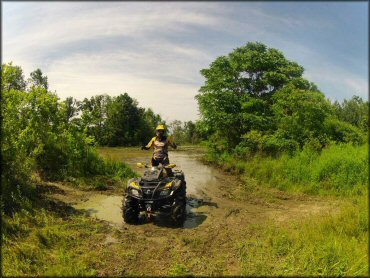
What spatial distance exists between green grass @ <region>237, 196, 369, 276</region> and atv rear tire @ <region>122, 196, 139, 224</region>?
8.81ft

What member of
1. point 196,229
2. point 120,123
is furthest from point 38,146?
point 120,123

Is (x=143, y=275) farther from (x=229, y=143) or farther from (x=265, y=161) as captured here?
(x=229, y=143)

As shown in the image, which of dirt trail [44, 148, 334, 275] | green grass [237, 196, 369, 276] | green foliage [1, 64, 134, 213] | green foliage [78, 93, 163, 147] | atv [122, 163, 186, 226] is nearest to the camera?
green grass [237, 196, 369, 276]

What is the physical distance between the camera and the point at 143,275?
214 inches

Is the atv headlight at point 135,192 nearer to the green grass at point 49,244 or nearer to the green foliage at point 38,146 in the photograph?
the green grass at point 49,244

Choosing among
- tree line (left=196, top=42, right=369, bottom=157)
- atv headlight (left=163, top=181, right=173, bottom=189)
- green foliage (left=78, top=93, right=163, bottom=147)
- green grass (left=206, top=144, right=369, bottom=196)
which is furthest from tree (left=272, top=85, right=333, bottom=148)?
green foliage (left=78, top=93, right=163, bottom=147)

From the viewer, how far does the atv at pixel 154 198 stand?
7.77m

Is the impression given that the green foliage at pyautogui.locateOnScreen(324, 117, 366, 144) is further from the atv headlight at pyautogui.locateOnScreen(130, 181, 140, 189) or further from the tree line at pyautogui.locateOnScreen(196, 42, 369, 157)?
the atv headlight at pyautogui.locateOnScreen(130, 181, 140, 189)

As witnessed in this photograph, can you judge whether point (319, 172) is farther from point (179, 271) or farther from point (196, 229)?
point (179, 271)

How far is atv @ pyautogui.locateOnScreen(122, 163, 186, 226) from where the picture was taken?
7.77 m

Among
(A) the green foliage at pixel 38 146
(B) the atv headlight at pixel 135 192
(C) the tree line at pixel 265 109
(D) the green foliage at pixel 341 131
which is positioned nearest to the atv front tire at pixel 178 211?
(B) the atv headlight at pixel 135 192

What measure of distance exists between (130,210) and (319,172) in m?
7.34

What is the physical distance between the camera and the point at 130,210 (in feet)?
26.1

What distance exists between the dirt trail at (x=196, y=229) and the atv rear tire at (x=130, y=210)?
193mm
